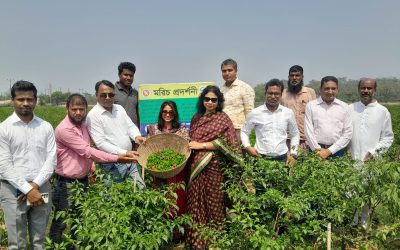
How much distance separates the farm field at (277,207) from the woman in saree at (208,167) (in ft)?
2.43

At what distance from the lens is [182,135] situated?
431 centimetres

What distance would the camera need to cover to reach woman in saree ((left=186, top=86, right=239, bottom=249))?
412 centimetres

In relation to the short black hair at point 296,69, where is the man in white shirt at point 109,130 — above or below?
below

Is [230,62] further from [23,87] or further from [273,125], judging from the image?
[23,87]

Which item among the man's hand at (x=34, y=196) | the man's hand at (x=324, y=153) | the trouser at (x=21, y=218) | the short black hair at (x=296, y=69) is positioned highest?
the short black hair at (x=296, y=69)

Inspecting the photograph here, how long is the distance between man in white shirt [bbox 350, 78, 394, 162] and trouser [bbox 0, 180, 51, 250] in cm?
368

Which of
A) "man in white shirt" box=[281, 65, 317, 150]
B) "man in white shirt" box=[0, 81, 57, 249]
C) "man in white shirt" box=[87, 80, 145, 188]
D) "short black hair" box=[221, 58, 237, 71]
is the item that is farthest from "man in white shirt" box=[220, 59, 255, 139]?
"man in white shirt" box=[0, 81, 57, 249]

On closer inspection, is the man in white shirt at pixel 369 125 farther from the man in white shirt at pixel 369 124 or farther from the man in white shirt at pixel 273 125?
the man in white shirt at pixel 273 125

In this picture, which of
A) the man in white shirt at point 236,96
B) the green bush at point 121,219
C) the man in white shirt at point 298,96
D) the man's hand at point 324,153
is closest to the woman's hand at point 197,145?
the green bush at point 121,219

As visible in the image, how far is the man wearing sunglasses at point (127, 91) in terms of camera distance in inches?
201

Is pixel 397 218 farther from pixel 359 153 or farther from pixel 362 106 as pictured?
pixel 362 106

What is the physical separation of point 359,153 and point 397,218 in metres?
1.60


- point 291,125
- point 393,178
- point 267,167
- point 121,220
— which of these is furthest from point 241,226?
point 291,125

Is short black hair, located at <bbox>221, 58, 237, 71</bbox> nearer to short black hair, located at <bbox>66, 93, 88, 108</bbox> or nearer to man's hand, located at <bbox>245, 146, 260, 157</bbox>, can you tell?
man's hand, located at <bbox>245, 146, 260, 157</bbox>
